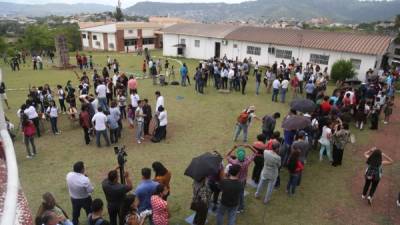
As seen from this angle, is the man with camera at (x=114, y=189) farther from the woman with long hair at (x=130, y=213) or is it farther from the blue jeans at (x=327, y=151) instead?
the blue jeans at (x=327, y=151)

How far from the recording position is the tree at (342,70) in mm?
21938

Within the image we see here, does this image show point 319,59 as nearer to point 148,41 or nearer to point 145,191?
point 145,191

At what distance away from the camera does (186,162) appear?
10.0 meters

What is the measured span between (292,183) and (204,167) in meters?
3.03

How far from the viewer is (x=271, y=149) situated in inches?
298

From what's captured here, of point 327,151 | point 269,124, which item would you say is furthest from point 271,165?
point 327,151

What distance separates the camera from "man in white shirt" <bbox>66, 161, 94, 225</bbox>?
606 cm

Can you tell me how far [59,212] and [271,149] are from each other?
470 centimetres

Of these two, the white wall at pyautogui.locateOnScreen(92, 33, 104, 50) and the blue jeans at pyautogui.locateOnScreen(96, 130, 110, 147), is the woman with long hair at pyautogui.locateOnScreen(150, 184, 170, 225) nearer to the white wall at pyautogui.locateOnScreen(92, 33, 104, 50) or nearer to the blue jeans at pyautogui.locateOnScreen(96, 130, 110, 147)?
the blue jeans at pyautogui.locateOnScreen(96, 130, 110, 147)

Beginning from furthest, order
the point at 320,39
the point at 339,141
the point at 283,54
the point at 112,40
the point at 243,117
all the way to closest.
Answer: the point at 112,40
the point at 283,54
the point at 320,39
the point at 243,117
the point at 339,141

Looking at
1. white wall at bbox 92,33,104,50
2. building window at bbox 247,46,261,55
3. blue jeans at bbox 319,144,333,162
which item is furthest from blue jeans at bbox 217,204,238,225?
white wall at bbox 92,33,104,50

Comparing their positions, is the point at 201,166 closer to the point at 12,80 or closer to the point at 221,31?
the point at 12,80

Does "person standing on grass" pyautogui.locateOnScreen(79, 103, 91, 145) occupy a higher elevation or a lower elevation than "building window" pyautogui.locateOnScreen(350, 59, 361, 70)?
lower

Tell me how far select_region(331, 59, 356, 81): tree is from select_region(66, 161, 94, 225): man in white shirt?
66.0 feet
